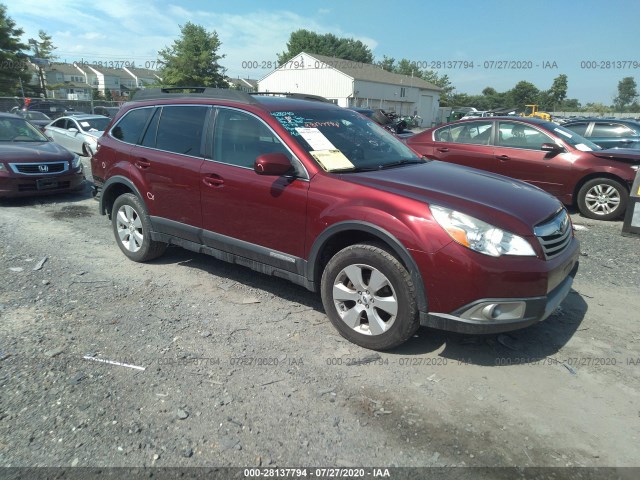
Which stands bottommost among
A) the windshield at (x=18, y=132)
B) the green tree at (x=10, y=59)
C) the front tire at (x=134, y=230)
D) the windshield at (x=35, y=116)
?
the front tire at (x=134, y=230)

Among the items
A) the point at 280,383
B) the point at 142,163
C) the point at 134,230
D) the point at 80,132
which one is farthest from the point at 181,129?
the point at 80,132

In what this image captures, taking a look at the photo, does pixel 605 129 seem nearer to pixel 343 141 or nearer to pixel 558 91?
pixel 343 141

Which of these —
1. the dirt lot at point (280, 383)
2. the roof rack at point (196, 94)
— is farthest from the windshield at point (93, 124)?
the dirt lot at point (280, 383)

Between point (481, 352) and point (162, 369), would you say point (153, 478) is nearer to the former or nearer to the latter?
point (162, 369)

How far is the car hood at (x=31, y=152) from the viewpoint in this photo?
8.09 meters

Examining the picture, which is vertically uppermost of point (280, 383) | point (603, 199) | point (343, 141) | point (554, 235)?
point (343, 141)

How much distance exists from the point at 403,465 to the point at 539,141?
23.4ft

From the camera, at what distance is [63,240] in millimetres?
6270

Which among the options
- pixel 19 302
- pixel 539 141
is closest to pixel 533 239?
pixel 19 302

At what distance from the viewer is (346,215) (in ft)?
11.2

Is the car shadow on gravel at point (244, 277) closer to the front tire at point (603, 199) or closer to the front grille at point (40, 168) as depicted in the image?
the front grille at point (40, 168)

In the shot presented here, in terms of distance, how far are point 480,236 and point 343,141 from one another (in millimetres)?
1626

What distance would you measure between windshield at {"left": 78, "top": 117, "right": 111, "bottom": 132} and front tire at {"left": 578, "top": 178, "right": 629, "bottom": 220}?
41.3 feet

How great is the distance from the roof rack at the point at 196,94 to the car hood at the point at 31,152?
12.8 feet
